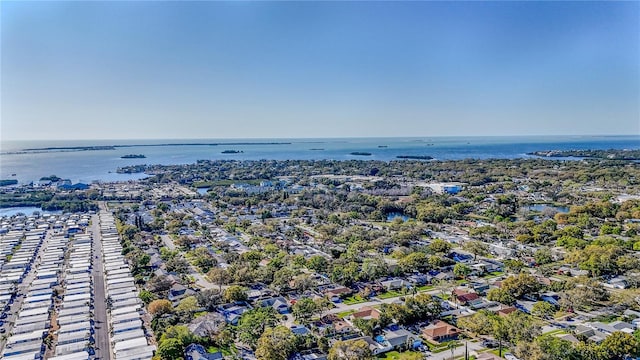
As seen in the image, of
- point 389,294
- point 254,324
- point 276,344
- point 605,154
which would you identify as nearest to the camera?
point 276,344

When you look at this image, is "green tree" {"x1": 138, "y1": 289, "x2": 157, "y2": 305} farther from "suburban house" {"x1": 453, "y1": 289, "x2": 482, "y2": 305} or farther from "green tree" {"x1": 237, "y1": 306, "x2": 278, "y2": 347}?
"suburban house" {"x1": 453, "y1": 289, "x2": 482, "y2": 305}

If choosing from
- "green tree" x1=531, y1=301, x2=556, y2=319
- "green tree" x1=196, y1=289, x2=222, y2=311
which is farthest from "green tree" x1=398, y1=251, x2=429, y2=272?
"green tree" x1=196, y1=289, x2=222, y2=311

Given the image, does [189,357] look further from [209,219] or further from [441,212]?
[441,212]

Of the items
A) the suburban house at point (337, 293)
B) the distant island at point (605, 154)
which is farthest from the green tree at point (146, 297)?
the distant island at point (605, 154)

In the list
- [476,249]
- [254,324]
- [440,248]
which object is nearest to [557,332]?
[476,249]

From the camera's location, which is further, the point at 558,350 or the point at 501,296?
the point at 501,296

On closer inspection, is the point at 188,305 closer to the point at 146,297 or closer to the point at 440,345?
the point at 146,297
